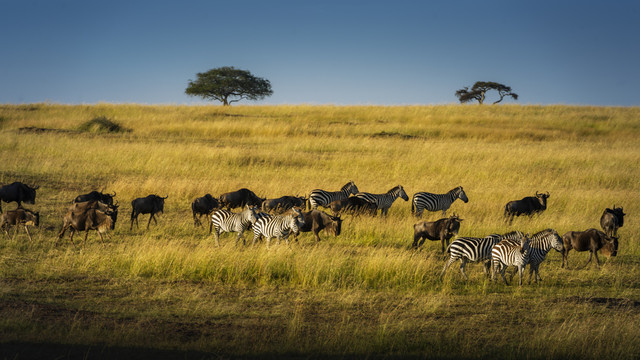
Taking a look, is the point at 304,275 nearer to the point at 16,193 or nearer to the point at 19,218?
the point at 19,218

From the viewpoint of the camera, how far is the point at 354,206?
1530 centimetres

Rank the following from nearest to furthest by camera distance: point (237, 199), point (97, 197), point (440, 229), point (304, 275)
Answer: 1. point (304, 275)
2. point (440, 229)
3. point (97, 197)
4. point (237, 199)

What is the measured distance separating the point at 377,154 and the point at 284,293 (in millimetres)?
19128

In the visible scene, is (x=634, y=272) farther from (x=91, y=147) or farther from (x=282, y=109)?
(x=282, y=109)

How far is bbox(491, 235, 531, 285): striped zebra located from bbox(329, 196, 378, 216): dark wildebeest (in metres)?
5.38

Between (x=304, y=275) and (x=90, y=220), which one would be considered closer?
(x=304, y=275)

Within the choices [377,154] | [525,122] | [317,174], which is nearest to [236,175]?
[317,174]

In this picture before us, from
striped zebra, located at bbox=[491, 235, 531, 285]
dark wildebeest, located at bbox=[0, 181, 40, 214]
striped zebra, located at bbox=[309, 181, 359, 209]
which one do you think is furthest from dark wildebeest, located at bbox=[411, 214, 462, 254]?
dark wildebeest, located at bbox=[0, 181, 40, 214]

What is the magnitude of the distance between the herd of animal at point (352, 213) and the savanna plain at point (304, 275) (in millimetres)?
393

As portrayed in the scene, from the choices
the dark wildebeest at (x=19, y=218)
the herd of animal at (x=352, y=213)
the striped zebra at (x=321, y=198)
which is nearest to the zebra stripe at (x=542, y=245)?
the herd of animal at (x=352, y=213)

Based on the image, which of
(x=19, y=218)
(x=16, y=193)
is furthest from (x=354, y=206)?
(x=16, y=193)

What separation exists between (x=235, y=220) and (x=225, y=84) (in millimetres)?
49128

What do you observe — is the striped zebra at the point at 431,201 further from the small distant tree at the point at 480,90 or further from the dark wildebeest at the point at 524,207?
the small distant tree at the point at 480,90

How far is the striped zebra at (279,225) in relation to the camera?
11500 mm
